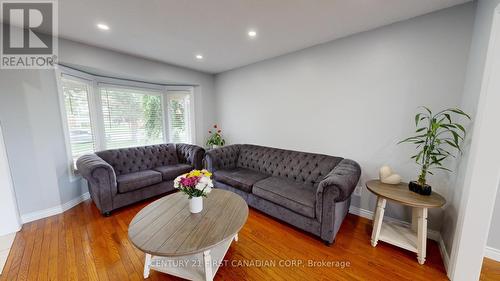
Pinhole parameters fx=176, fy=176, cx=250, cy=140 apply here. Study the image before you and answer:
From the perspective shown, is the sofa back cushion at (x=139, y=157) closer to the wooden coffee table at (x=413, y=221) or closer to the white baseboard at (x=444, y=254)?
the wooden coffee table at (x=413, y=221)

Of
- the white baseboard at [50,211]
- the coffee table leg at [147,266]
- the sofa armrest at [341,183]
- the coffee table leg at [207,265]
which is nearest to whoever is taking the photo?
the coffee table leg at [207,265]

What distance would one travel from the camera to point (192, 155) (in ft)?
11.5

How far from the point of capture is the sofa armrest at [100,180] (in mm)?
2342

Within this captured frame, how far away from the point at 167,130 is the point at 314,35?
140 inches

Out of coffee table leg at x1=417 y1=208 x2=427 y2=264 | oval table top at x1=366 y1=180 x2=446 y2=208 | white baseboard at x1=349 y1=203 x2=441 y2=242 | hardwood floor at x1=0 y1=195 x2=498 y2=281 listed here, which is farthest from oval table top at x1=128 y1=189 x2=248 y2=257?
white baseboard at x1=349 y1=203 x2=441 y2=242

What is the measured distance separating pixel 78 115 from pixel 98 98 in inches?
18.2

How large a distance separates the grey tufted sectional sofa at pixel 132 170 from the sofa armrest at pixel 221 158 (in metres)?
0.42

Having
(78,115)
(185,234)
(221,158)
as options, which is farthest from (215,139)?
(185,234)

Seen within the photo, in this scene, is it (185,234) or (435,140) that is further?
(435,140)

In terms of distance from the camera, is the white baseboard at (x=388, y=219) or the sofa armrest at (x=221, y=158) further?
the sofa armrest at (x=221, y=158)

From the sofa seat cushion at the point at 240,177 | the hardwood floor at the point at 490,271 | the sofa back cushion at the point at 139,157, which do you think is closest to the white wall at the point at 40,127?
the sofa back cushion at the point at 139,157

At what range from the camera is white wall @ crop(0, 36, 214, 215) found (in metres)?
2.16

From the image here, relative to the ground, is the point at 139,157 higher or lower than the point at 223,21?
lower

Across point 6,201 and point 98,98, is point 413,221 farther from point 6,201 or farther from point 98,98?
point 98,98
